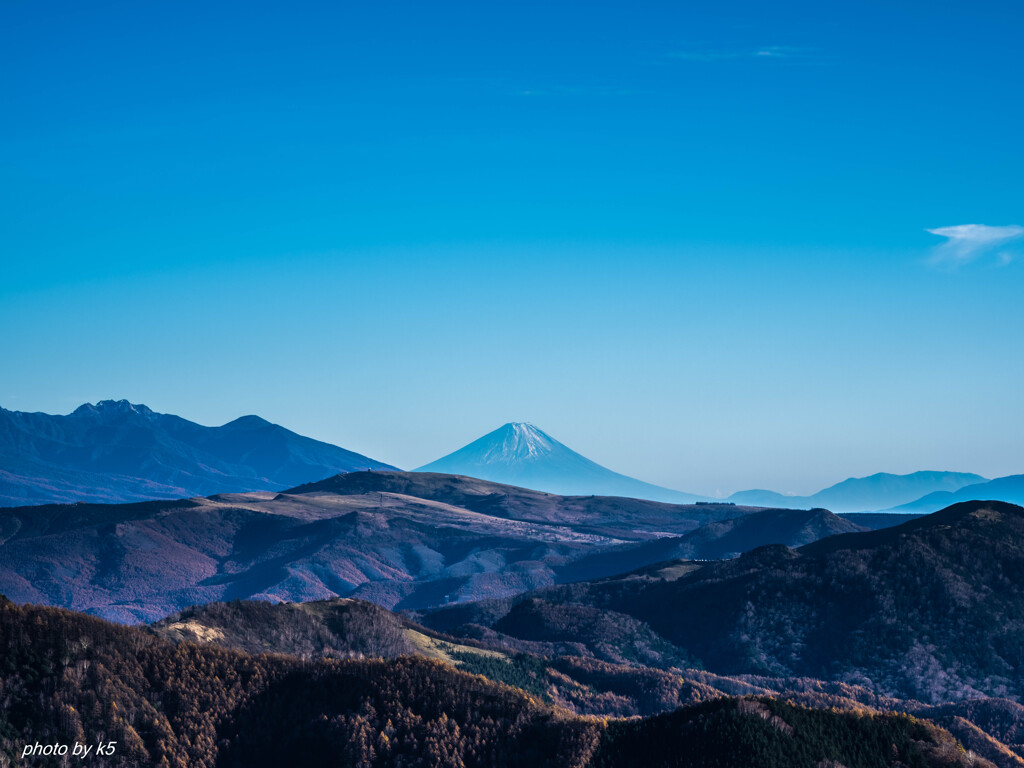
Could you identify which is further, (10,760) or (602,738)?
(602,738)

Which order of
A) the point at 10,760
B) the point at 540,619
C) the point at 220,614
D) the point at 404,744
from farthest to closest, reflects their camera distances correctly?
the point at 540,619
the point at 220,614
the point at 404,744
the point at 10,760

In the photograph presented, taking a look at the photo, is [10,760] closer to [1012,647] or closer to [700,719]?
[700,719]

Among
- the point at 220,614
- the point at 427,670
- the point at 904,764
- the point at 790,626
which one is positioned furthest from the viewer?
the point at 790,626

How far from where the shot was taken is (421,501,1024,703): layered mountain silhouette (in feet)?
468

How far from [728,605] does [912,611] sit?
27.6 meters

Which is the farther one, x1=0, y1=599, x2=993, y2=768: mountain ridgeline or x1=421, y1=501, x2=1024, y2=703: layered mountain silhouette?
x1=421, y1=501, x2=1024, y2=703: layered mountain silhouette

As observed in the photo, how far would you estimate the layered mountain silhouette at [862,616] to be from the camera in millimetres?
142625

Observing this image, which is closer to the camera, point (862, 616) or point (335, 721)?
point (335, 721)

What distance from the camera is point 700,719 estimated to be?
43.2m

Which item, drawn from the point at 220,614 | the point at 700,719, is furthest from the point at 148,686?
the point at 220,614

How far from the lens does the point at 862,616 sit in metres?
156

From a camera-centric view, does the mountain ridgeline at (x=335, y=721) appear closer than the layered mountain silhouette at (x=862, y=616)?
Yes

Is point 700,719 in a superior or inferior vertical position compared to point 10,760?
superior

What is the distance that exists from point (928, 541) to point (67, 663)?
148745 millimetres
